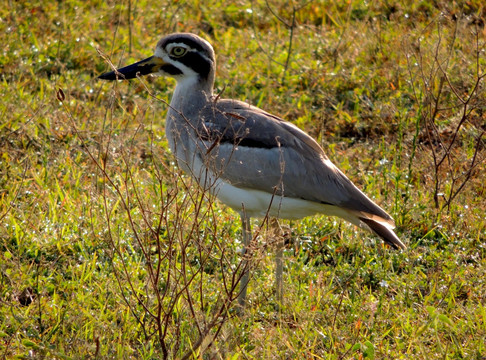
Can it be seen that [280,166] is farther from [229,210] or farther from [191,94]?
[229,210]

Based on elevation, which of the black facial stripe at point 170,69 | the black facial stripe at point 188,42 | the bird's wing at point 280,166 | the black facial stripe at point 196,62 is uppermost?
the black facial stripe at point 188,42

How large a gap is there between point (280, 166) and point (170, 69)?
1.12 m

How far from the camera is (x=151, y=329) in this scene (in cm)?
446

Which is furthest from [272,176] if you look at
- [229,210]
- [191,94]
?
[229,210]

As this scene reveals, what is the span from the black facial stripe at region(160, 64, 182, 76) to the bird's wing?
517 mm

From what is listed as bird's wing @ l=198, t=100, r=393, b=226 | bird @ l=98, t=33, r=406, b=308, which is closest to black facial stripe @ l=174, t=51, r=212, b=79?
bird @ l=98, t=33, r=406, b=308

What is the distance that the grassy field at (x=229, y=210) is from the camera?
A: 431 centimetres

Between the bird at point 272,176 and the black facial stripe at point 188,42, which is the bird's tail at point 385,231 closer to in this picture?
the bird at point 272,176

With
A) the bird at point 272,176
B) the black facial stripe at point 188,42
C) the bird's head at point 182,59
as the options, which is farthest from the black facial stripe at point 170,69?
the bird at point 272,176

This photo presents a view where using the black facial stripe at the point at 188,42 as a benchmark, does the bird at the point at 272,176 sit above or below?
below

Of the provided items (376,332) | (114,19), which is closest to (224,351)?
(376,332)

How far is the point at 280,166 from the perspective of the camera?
4.95 metres

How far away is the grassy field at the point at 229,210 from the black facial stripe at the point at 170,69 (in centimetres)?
19

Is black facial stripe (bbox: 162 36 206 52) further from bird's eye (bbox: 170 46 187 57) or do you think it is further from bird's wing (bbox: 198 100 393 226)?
bird's wing (bbox: 198 100 393 226)
